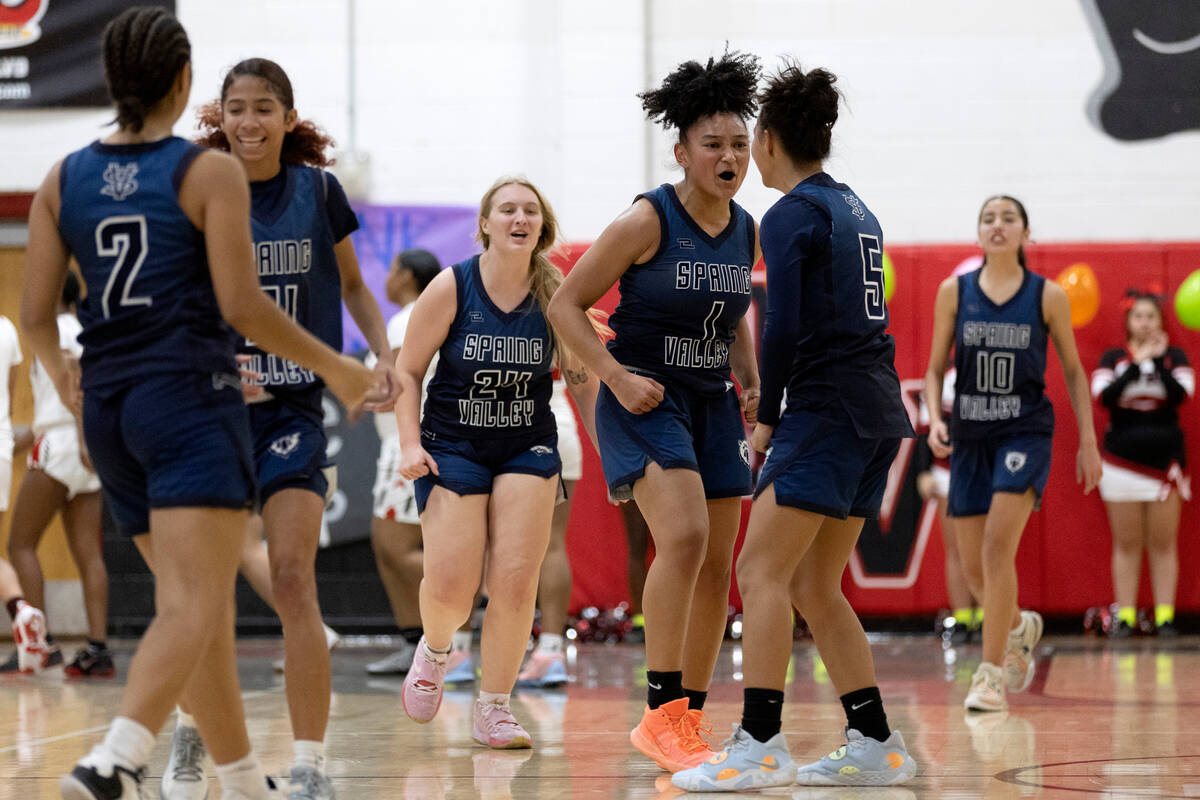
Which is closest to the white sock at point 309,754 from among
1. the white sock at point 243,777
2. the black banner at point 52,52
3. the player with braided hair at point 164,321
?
the white sock at point 243,777

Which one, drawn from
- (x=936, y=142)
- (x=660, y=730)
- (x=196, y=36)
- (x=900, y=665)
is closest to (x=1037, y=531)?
(x=900, y=665)

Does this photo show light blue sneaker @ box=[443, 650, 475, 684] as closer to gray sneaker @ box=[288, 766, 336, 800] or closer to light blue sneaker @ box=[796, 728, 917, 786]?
light blue sneaker @ box=[796, 728, 917, 786]

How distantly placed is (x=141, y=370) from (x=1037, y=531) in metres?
6.61

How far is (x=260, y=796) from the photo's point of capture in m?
2.99

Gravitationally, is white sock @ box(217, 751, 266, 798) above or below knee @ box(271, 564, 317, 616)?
below

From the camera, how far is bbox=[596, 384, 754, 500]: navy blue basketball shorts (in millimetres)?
3967

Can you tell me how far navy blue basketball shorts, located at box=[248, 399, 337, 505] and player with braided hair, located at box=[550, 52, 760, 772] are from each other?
2.85ft

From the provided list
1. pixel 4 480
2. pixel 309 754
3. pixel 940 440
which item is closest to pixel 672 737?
pixel 309 754

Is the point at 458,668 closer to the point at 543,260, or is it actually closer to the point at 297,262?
the point at 543,260

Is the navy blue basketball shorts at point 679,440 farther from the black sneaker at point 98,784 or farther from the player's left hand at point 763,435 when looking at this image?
the black sneaker at point 98,784

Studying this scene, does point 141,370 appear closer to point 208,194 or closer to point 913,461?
point 208,194

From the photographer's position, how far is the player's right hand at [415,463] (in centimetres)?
440

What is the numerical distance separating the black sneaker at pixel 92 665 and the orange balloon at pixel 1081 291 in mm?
5525

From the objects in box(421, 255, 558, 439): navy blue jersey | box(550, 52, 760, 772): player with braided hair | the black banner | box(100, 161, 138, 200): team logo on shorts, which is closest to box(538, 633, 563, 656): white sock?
box(421, 255, 558, 439): navy blue jersey
